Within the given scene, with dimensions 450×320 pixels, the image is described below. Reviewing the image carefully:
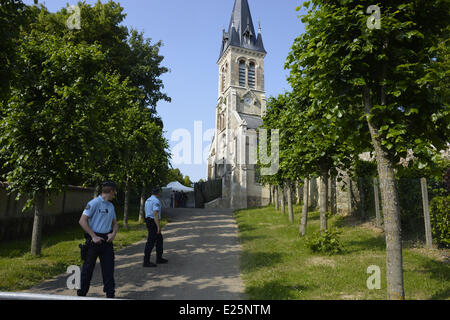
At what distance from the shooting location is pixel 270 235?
11961mm

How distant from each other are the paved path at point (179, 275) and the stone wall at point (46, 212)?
9.79 ft

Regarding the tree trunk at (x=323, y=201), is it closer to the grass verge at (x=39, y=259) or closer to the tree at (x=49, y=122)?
the grass verge at (x=39, y=259)

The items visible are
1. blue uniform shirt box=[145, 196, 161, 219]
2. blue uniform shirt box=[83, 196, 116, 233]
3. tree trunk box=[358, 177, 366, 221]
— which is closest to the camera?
blue uniform shirt box=[83, 196, 116, 233]

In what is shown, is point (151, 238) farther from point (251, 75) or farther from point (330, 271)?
point (251, 75)

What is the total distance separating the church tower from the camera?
116 feet

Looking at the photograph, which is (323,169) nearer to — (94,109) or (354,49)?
(354,49)

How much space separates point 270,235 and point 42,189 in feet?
26.2

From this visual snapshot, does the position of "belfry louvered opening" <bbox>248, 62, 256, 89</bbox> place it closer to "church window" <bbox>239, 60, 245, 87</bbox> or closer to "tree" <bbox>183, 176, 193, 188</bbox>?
"church window" <bbox>239, 60, 245, 87</bbox>

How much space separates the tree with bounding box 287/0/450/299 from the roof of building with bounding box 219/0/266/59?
40.4 metres

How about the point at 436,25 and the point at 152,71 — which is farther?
the point at 152,71

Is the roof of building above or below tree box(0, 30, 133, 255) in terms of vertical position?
above

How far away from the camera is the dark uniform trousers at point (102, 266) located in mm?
4719

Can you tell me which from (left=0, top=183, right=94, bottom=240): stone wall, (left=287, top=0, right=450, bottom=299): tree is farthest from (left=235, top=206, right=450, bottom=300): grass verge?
(left=0, top=183, right=94, bottom=240): stone wall
